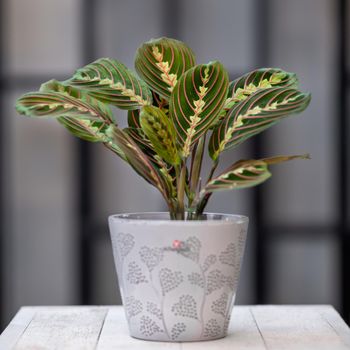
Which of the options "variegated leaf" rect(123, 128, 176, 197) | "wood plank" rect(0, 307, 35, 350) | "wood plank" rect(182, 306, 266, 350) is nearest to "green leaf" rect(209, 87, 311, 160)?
"variegated leaf" rect(123, 128, 176, 197)

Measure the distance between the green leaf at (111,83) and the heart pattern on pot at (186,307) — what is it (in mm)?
364

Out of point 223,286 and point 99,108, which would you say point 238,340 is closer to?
point 223,286

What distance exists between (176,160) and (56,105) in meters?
0.23

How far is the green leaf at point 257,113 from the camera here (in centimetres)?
122

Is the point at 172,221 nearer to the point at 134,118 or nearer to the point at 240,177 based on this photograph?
the point at 240,177

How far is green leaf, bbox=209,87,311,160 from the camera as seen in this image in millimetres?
1219

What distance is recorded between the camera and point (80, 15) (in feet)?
10.3

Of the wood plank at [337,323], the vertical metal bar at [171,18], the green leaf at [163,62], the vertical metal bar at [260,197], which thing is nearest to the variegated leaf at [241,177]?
the green leaf at [163,62]

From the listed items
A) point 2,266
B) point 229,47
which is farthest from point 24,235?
point 229,47

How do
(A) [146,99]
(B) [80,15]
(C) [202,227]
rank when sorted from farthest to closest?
(B) [80,15] → (A) [146,99] → (C) [202,227]

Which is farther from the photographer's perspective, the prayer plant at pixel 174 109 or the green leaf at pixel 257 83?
the green leaf at pixel 257 83

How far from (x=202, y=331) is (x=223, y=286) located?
9 centimetres

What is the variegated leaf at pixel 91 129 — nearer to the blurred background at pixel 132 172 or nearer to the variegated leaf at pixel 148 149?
the variegated leaf at pixel 148 149

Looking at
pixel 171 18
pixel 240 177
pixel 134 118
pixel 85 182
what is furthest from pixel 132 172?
pixel 240 177
